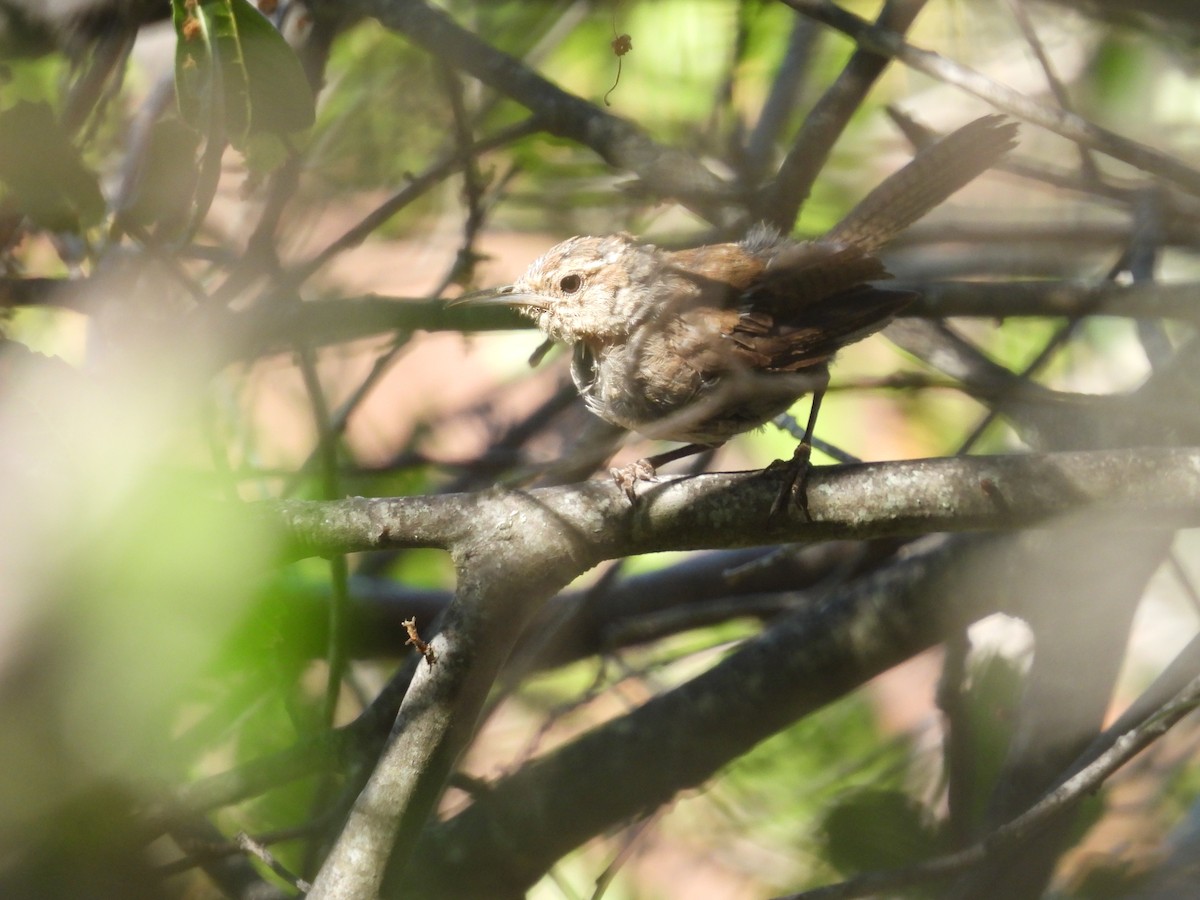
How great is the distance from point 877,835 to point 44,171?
9.48 ft

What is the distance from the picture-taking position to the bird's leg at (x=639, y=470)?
2601mm

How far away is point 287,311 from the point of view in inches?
143

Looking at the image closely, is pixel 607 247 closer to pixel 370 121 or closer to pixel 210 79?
pixel 210 79

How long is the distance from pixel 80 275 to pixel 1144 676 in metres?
4.60

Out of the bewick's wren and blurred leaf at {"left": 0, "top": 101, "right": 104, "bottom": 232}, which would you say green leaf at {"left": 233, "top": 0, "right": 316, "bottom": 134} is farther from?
the bewick's wren

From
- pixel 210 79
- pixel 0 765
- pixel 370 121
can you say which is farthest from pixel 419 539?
pixel 370 121

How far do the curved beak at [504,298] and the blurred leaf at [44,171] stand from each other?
3.52 feet

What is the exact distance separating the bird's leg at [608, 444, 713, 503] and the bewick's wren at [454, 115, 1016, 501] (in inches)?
0.5

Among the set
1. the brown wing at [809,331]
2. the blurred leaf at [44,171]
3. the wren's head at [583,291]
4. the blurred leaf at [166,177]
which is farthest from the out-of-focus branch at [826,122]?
the blurred leaf at [44,171]

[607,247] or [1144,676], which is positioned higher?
[607,247]

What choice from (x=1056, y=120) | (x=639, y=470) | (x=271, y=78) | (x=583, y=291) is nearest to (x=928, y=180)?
(x=1056, y=120)

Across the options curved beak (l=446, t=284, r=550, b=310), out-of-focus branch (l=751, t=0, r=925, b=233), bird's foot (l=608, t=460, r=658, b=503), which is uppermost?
out-of-focus branch (l=751, t=0, r=925, b=233)

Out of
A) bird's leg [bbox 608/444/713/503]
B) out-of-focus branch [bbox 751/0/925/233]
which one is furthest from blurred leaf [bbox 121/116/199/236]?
out-of-focus branch [bbox 751/0/925/233]

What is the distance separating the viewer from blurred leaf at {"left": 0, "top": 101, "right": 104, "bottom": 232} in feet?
10.4
